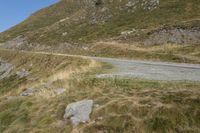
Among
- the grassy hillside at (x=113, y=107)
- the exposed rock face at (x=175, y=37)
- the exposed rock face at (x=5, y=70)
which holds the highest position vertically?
the grassy hillside at (x=113, y=107)

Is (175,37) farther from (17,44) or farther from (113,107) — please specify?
(17,44)

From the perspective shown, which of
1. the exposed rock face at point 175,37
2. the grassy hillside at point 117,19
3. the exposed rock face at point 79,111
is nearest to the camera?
the exposed rock face at point 79,111

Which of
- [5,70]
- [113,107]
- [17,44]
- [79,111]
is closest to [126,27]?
[5,70]

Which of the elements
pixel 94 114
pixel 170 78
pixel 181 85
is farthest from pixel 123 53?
pixel 94 114

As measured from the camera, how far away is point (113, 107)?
43.4 ft

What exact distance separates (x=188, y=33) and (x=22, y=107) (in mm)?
39349

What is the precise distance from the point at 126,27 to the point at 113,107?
203ft

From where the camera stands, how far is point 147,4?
87.4 m

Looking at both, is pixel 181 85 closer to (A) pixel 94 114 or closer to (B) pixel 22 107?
(A) pixel 94 114

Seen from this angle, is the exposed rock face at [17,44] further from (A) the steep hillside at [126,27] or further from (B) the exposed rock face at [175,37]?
(B) the exposed rock face at [175,37]

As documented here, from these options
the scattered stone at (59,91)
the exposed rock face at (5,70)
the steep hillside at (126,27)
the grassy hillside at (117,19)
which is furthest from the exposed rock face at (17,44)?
the scattered stone at (59,91)

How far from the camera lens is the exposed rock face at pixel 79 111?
13.0 metres

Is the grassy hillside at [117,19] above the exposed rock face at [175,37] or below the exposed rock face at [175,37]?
above

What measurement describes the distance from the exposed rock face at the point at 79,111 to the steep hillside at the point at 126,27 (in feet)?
83.3
